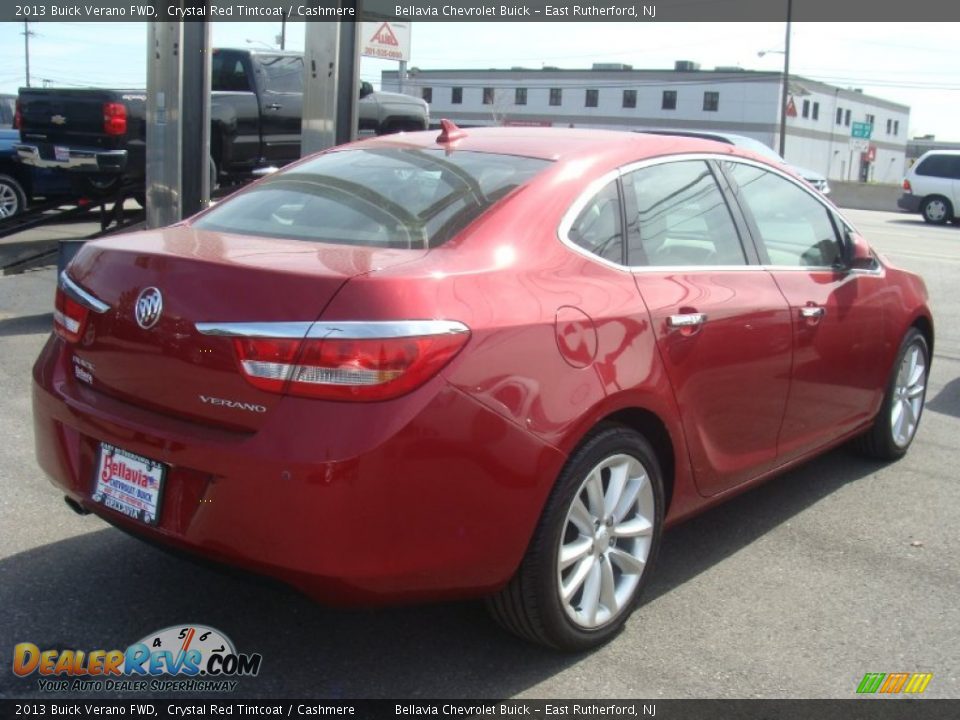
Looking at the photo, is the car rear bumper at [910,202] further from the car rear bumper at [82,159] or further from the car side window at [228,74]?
the car rear bumper at [82,159]

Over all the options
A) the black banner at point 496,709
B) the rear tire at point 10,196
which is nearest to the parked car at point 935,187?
the rear tire at point 10,196

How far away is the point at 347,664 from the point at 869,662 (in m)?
1.69

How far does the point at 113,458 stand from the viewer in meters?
2.99

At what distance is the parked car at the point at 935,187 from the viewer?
2541 cm

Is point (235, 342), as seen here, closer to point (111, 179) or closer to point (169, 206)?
point (169, 206)

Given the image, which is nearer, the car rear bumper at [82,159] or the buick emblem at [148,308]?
the buick emblem at [148,308]

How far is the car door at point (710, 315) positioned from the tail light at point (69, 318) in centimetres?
181

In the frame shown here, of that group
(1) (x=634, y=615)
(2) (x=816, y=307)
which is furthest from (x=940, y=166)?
(1) (x=634, y=615)

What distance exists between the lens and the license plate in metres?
2.86

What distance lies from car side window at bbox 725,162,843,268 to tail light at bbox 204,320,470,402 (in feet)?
6.77

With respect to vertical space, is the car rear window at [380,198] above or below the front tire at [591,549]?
above

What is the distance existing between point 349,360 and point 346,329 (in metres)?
0.08

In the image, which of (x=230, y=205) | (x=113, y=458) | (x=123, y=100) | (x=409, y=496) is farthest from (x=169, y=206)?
(x=409, y=496)

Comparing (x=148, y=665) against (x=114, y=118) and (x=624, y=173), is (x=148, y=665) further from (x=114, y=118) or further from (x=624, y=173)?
(x=114, y=118)
